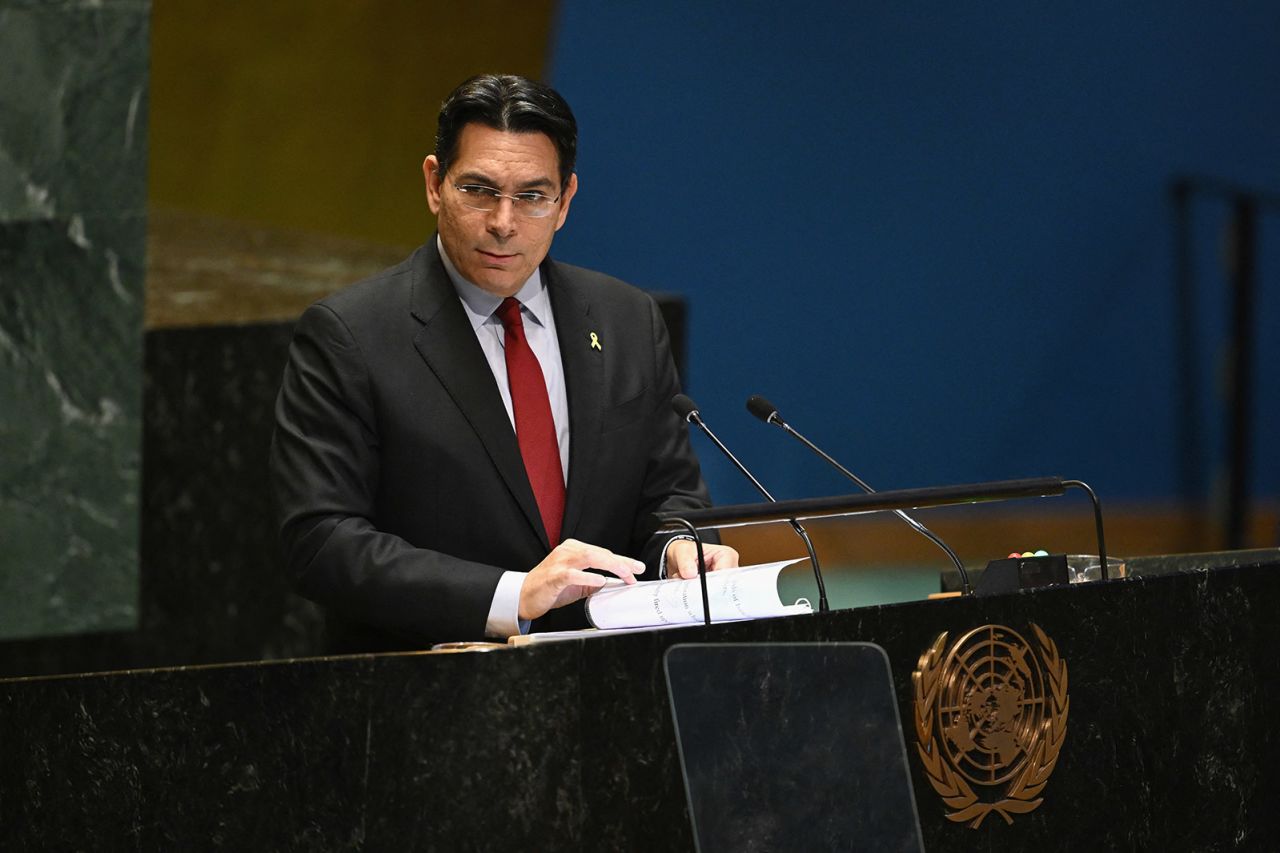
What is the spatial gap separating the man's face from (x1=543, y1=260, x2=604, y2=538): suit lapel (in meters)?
0.16

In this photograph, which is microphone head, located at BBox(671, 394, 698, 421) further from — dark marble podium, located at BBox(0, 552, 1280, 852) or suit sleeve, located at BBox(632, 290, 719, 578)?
dark marble podium, located at BBox(0, 552, 1280, 852)

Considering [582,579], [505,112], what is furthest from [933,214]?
[582,579]

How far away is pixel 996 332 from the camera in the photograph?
624cm

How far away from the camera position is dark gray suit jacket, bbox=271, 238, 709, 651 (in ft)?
8.87

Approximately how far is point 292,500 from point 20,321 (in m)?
2.50

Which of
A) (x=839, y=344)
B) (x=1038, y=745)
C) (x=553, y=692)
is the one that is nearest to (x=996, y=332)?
(x=839, y=344)

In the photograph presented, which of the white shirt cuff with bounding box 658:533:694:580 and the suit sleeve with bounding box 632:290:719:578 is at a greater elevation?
the suit sleeve with bounding box 632:290:719:578

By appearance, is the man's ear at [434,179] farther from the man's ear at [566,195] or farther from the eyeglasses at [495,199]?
the man's ear at [566,195]

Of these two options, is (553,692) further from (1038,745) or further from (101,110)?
(101,110)

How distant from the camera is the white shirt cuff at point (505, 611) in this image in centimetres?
255

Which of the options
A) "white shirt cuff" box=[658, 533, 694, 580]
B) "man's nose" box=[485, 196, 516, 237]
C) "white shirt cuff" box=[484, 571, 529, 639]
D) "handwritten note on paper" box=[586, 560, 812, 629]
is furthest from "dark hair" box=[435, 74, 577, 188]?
"handwritten note on paper" box=[586, 560, 812, 629]

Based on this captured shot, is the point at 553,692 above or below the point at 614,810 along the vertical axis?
above

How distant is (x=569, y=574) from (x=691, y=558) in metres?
0.35

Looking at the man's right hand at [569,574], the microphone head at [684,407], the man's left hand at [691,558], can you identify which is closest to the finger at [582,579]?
the man's right hand at [569,574]
